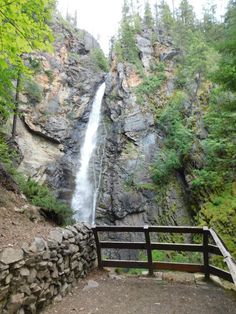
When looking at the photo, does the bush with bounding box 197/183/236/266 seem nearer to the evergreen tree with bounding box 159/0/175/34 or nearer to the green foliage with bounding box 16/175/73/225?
the green foliage with bounding box 16/175/73/225

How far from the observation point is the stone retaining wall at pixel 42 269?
3.59 metres

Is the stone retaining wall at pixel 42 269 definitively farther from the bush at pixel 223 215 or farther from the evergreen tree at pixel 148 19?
the evergreen tree at pixel 148 19

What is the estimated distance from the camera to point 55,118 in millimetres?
20500

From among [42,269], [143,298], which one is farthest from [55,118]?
[143,298]

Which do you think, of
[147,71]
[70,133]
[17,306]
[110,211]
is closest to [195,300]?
[17,306]

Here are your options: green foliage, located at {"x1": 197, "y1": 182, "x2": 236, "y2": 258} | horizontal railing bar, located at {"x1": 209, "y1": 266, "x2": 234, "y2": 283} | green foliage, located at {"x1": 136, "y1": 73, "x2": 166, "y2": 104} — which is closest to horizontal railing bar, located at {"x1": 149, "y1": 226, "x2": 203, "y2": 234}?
horizontal railing bar, located at {"x1": 209, "y1": 266, "x2": 234, "y2": 283}

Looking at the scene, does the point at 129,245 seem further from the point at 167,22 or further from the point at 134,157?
the point at 167,22

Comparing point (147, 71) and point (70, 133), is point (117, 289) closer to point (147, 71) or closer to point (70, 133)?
point (70, 133)

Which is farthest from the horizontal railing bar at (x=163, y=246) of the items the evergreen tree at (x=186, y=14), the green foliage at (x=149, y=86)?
the evergreen tree at (x=186, y=14)

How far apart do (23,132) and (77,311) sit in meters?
15.4

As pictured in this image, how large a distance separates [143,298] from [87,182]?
1257 cm

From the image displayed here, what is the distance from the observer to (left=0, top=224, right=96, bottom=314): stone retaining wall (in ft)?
11.8

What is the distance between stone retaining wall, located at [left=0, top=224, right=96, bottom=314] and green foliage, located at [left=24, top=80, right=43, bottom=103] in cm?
1558

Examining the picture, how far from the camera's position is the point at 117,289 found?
5.20 metres
